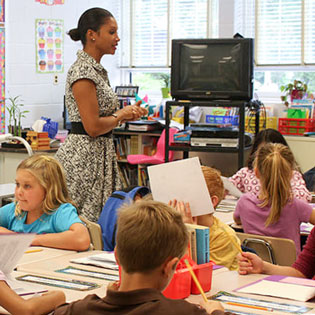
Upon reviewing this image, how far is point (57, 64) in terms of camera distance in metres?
7.07

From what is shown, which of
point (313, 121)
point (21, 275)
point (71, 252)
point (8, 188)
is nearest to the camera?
point (21, 275)

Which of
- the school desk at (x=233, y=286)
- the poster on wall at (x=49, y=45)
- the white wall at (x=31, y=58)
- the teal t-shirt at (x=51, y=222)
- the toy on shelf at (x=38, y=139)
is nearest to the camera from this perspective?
the school desk at (x=233, y=286)

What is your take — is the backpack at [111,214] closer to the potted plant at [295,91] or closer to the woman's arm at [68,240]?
the woman's arm at [68,240]

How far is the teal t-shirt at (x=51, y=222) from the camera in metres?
2.78

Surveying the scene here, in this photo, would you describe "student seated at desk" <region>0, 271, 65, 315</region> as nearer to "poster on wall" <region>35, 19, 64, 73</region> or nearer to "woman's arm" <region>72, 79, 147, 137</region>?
"woman's arm" <region>72, 79, 147, 137</region>

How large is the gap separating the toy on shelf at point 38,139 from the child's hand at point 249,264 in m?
3.61

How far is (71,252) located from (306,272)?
0.93 m

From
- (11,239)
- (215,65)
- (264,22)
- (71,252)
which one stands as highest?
(264,22)

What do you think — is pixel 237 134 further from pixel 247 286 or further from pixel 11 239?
pixel 11 239

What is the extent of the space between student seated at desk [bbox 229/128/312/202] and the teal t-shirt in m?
1.46

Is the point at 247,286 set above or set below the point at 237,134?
below

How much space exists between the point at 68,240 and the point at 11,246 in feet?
2.94

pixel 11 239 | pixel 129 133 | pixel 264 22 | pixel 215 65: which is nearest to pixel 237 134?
pixel 215 65

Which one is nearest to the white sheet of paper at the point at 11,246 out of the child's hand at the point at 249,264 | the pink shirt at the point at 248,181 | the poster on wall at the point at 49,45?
the child's hand at the point at 249,264
